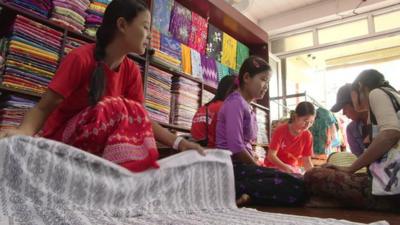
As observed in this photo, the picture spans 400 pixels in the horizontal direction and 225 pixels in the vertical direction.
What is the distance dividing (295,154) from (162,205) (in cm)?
208

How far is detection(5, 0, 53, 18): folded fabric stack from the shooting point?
161 centimetres

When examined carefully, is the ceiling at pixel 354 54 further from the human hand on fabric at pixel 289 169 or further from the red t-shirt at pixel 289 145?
the human hand on fabric at pixel 289 169

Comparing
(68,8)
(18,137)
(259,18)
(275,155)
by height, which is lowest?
(18,137)

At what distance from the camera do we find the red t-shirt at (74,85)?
1128 millimetres

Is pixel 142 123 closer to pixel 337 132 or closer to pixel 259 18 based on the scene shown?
pixel 337 132

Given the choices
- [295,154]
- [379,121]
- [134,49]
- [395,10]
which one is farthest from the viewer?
[395,10]

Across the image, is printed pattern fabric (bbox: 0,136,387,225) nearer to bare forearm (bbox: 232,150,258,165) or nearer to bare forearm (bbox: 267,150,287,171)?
bare forearm (bbox: 232,150,258,165)

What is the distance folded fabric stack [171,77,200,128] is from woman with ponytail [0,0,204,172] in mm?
1112

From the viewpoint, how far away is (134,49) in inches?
51.4

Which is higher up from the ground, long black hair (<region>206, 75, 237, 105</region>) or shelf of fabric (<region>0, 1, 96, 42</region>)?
shelf of fabric (<region>0, 1, 96, 42</region>)

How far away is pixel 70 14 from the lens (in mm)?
1798

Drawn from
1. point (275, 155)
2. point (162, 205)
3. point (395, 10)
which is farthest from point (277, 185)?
point (395, 10)

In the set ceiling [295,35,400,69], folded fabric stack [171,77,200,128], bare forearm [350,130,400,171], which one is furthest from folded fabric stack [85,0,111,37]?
ceiling [295,35,400,69]

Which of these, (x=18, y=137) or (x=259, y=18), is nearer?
(x=18, y=137)
